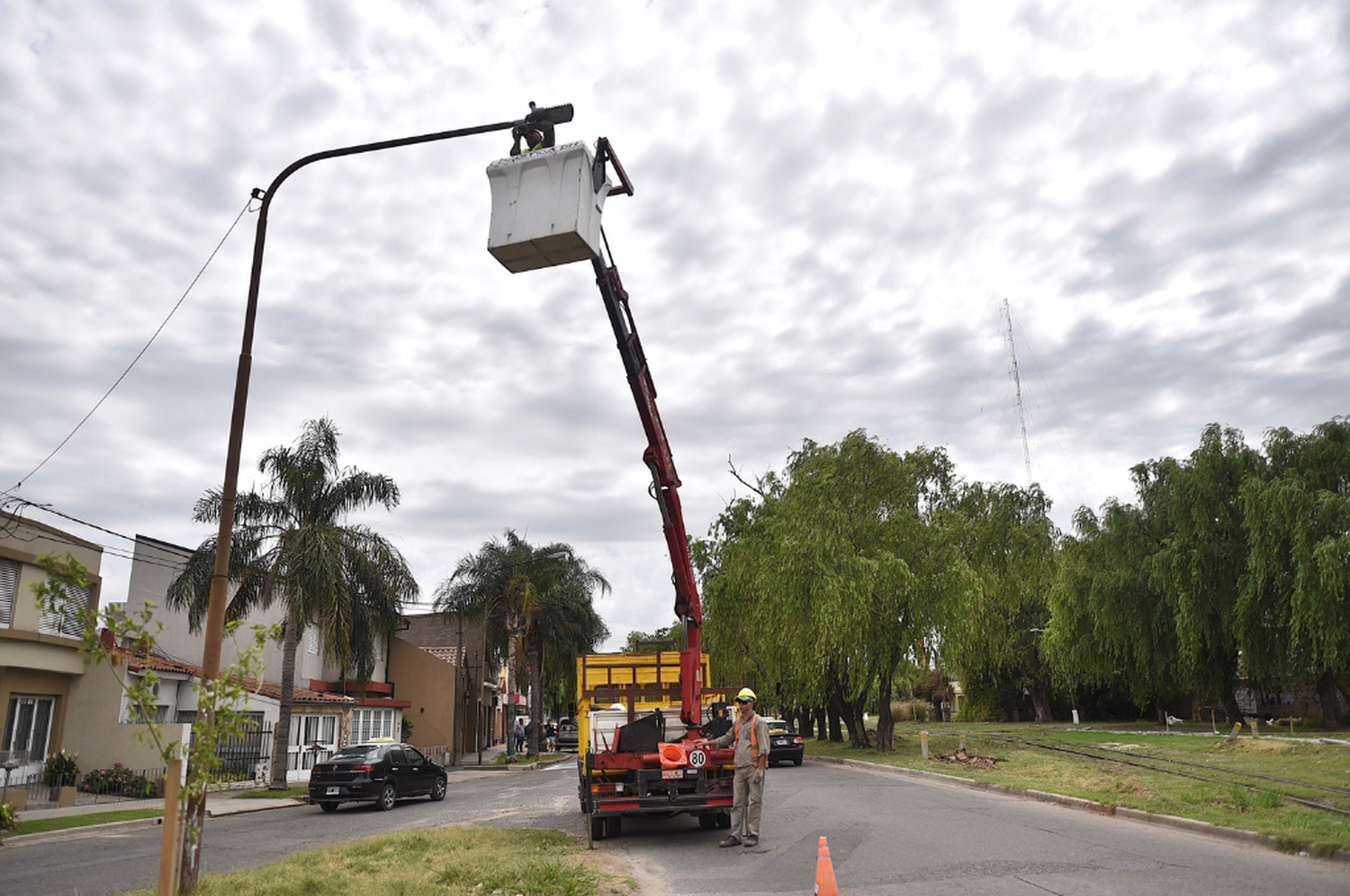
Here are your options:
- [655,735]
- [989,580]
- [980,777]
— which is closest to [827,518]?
[989,580]

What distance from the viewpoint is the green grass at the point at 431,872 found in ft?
29.0

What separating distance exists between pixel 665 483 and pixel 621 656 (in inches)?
121

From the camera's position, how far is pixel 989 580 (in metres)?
30.4

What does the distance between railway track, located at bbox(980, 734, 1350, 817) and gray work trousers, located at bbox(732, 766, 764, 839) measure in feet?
24.7

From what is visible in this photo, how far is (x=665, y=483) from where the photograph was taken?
16.5 m

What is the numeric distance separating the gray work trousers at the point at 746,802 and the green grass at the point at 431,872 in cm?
199

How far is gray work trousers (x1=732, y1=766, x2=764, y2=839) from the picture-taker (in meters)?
12.2

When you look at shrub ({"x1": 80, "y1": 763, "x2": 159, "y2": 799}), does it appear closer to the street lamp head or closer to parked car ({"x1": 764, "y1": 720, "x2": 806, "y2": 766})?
parked car ({"x1": 764, "y1": 720, "x2": 806, "y2": 766})

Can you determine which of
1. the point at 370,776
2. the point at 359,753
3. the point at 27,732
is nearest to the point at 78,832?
the point at 370,776

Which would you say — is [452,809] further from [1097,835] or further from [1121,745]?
[1121,745]

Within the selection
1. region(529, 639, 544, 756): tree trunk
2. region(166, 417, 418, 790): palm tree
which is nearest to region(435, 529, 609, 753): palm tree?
region(529, 639, 544, 756): tree trunk

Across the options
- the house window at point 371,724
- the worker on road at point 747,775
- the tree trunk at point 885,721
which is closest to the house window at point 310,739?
the house window at point 371,724

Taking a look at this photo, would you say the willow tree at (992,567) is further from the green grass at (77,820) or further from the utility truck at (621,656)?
the green grass at (77,820)

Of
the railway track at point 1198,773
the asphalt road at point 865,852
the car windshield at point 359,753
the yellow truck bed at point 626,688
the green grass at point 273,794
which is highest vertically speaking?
the yellow truck bed at point 626,688
